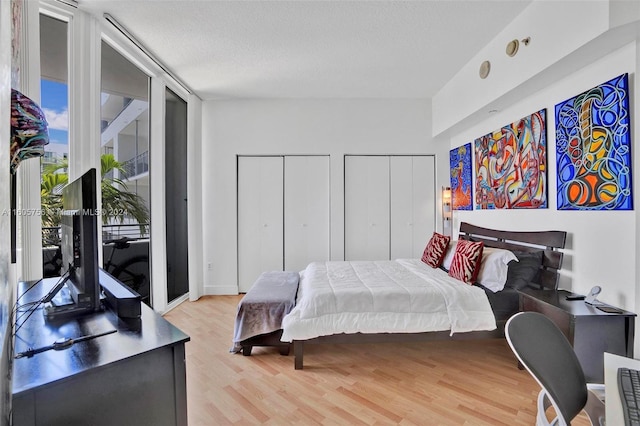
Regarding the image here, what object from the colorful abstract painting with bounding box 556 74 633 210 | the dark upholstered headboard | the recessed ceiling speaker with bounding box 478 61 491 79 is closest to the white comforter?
the dark upholstered headboard

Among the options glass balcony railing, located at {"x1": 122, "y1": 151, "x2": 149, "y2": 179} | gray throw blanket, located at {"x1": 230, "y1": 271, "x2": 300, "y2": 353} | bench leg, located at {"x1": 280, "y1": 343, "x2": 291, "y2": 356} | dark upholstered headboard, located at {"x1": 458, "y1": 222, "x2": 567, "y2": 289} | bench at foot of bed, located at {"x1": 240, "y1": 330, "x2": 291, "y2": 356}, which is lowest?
bench leg, located at {"x1": 280, "y1": 343, "x2": 291, "y2": 356}

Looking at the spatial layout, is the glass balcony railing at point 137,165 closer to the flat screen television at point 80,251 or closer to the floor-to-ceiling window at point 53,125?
the floor-to-ceiling window at point 53,125

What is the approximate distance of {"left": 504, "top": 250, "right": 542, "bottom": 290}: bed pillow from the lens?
2508mm

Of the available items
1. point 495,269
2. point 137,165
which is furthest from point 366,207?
point 137,165

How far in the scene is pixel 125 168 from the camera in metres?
3.03

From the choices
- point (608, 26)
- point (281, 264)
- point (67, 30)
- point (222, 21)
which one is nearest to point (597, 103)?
point (608, 26)

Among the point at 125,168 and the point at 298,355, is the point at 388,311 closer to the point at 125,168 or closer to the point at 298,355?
the point at 298,355

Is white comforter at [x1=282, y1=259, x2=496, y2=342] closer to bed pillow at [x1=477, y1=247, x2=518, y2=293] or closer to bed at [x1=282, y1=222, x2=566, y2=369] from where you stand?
bed at [x1=282, y1=222, x2=566, y2=369]

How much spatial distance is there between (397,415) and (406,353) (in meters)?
0.82

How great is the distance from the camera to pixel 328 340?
92.3 inches

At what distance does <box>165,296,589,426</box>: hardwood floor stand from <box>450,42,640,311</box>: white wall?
33.9 inches

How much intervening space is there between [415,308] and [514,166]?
1.85m

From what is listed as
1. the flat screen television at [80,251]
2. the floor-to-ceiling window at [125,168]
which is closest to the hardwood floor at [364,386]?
the flat screen television at [80,251]

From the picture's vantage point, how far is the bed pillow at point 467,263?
2.65 metres
